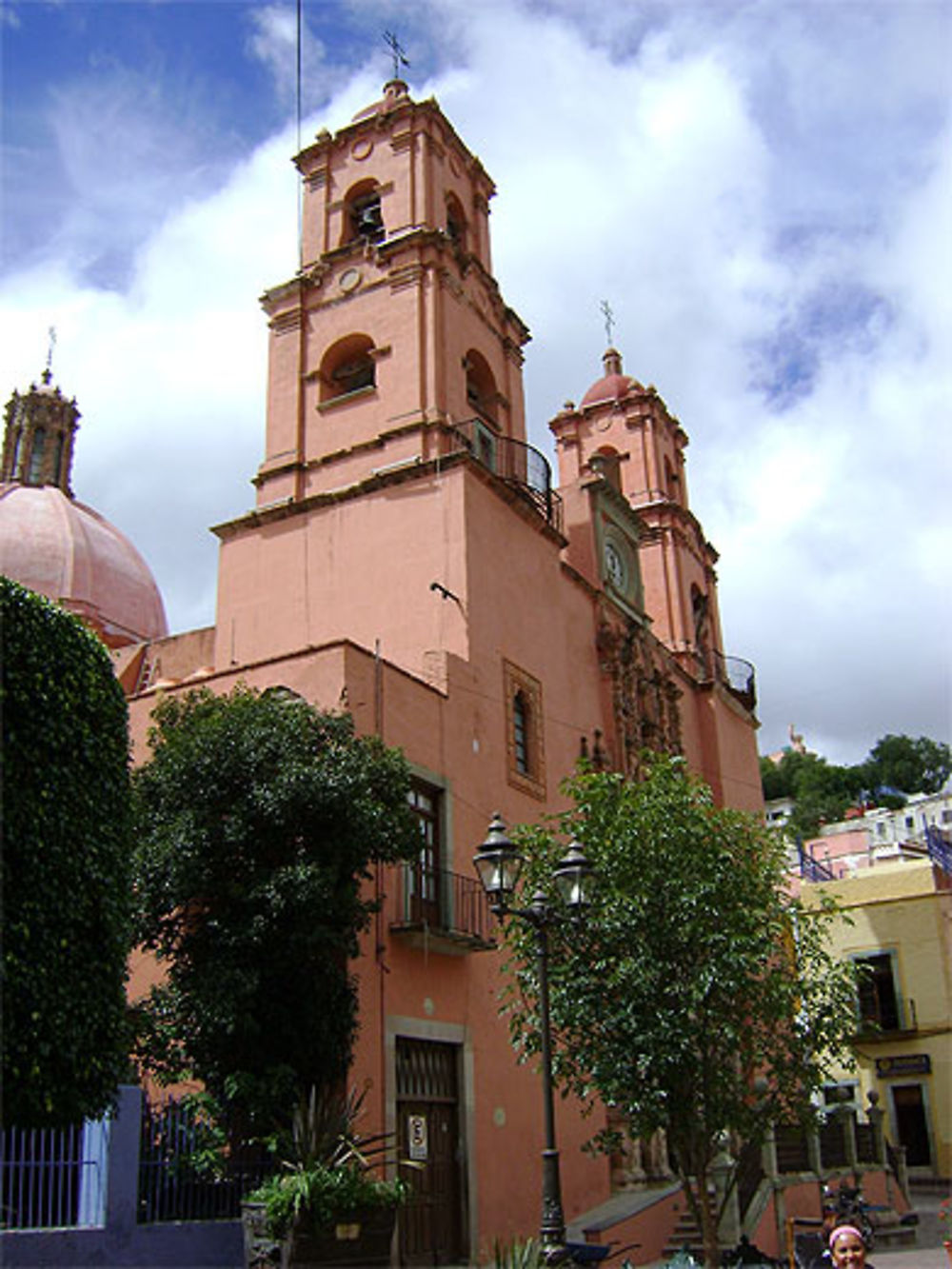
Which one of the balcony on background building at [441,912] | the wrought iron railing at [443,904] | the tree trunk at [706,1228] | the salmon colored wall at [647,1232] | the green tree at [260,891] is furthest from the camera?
the salmon colored wall at [647,1232]

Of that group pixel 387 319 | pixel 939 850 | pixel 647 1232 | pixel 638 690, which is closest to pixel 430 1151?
pixel 647 1232

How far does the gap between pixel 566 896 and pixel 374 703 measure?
5347 millimetres

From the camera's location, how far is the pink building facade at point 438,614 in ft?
54.0

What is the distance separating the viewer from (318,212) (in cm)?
2586

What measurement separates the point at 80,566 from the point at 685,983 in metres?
24.6

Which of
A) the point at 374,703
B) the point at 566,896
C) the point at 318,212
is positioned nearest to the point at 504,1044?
the point at 374,703

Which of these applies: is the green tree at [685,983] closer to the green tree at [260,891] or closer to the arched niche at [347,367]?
the green tree at [260,891]

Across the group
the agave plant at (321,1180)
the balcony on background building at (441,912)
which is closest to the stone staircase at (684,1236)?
the balcony on background building at (441,912)

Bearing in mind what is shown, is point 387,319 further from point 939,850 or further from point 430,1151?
point 939,850

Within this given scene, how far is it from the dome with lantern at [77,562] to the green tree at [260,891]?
17.4 meters

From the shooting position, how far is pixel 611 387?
35.0m

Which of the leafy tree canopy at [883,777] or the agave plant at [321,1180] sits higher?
the leafy tree canopy at [883,777]

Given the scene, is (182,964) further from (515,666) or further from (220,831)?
(515,666)

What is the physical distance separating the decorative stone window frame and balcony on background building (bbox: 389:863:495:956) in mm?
2678
